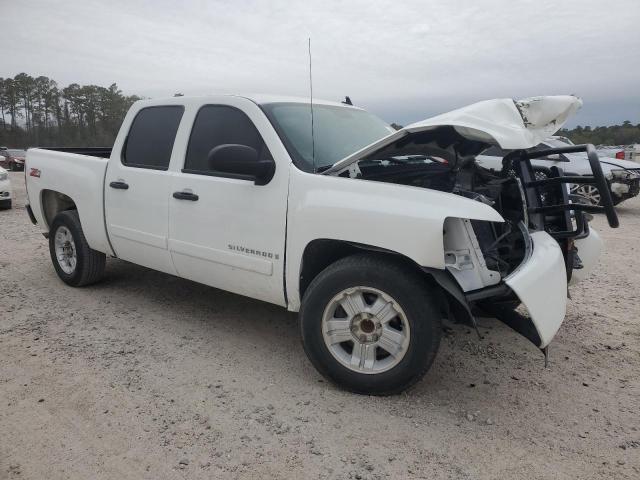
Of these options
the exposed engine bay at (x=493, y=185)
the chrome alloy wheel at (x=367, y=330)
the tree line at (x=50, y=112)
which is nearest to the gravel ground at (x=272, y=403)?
the chrome alloy wheel at (x=367, y=330)

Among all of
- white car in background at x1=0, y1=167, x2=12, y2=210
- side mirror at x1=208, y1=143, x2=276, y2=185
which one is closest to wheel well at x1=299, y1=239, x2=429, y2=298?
side mirror at x1=208, y1=143, x2=276, y2=185

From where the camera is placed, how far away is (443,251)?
2.72m

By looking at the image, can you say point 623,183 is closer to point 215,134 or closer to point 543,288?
point 543,288

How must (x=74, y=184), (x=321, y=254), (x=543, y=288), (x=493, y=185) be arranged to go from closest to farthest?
(x=543, y=288) → (x=321, y=254) → (x=493, y=185) → (x=74, y=184)

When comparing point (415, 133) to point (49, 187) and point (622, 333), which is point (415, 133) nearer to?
point (622, 333)

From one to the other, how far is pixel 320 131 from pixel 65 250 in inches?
125

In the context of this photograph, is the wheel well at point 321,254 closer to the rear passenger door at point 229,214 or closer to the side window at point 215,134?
the rear passenger door at point 229,214

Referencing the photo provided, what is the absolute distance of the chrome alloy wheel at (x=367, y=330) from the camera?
117 inches

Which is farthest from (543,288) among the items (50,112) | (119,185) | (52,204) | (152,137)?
(50,112)

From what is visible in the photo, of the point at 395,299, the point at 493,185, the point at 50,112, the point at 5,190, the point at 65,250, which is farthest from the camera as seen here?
the point at 50,112

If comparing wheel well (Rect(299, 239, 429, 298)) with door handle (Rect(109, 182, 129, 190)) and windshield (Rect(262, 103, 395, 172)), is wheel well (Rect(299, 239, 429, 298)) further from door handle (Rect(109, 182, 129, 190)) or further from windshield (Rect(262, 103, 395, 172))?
door handle (Rect(109, 182, 129, 190))

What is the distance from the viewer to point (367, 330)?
120 inches

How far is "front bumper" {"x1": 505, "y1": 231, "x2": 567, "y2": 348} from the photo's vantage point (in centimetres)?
266

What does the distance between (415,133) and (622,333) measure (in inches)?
103
